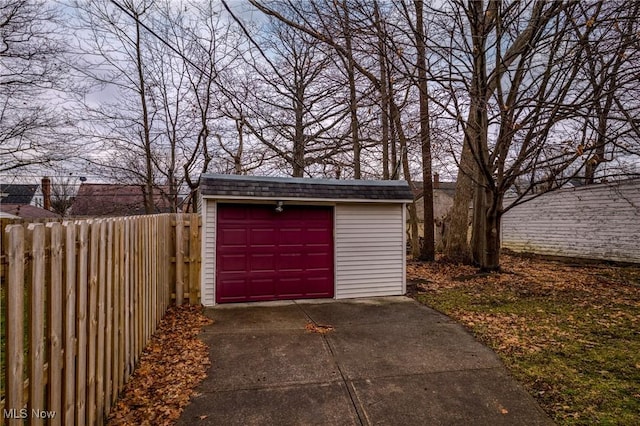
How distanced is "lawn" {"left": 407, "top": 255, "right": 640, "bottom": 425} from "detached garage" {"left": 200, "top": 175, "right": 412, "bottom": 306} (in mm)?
1395

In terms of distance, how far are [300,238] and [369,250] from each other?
163 cm

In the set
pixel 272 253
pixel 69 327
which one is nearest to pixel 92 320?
pixel 69 327

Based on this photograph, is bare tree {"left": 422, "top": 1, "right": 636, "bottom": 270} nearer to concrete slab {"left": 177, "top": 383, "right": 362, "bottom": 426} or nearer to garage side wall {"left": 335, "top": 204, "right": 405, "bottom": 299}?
garage side wall {"left": 335, "top": 204, "right": 405, "bottom": 299}

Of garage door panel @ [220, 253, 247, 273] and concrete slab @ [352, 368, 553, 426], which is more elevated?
garage door panel @ [220, 253, 247, 273]

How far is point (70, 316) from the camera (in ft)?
7.20

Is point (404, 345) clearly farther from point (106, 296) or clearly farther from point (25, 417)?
point (25, 417)

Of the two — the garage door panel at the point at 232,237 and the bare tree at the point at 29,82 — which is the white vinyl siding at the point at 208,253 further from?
the bare tree at the point at 29,82

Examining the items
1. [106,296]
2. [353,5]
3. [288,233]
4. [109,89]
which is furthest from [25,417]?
[109,89]

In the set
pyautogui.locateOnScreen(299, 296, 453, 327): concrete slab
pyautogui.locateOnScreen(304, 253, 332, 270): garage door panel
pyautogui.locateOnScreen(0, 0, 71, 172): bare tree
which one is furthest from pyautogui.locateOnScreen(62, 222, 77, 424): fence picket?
pyautogui.locateOnScreen(0, 0, 71, 172): bare tree

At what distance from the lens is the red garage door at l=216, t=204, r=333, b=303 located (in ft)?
23.7

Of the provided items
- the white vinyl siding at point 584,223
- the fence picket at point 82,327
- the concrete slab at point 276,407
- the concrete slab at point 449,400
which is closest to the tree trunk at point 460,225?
the white vinyl siding at point 584,223

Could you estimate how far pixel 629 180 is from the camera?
11.2m

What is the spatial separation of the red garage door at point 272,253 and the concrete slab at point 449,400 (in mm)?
4045

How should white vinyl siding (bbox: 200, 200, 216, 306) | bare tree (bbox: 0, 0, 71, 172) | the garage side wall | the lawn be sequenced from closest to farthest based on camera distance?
1. the lawn
2. white vinyl siding (bbox: 200, 200, 216, 306)
3. the garage side wall
4. bare tree (bbox: 0, 0, 71, 172)
